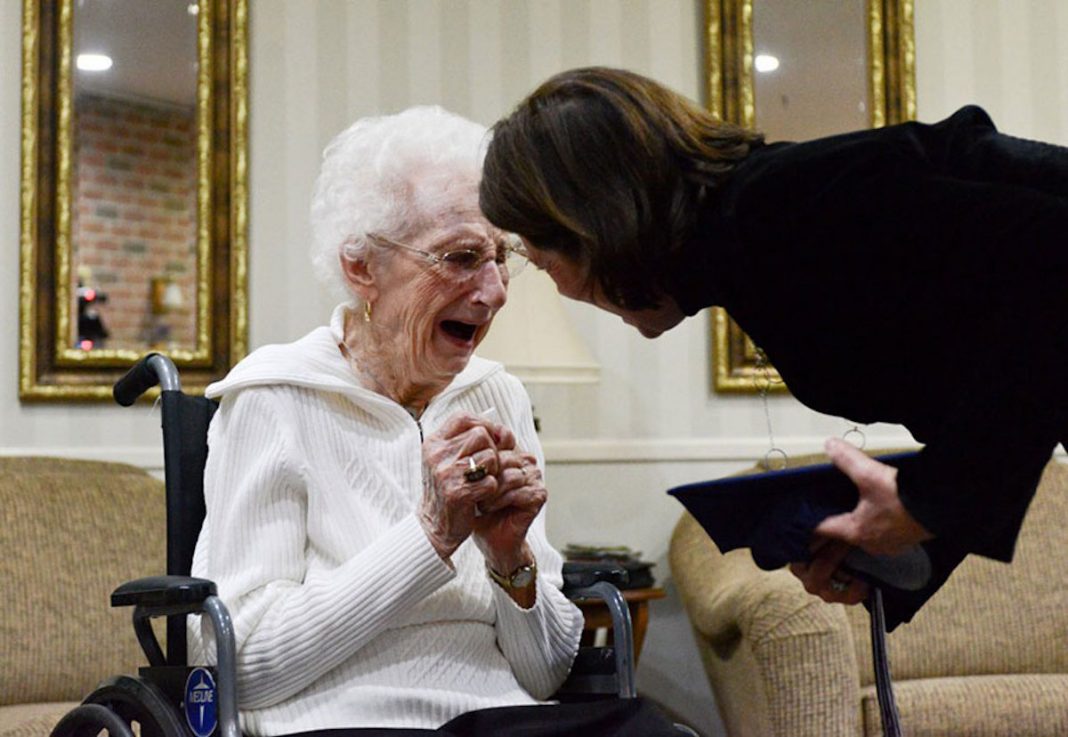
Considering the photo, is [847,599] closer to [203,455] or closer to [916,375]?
[916,375]

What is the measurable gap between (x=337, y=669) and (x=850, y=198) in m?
0.98

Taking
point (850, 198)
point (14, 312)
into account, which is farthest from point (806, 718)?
point (14, 312)

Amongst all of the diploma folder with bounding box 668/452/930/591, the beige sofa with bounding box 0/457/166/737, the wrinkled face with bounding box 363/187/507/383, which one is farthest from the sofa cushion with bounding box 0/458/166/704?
the diploma folder with bounding box 668/452/930/591

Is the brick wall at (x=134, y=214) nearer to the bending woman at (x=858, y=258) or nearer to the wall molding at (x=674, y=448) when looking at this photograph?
the wall molding at (x=674, y=448)

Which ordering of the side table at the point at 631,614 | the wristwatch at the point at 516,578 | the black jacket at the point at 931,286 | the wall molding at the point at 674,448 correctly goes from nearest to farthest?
the black jacket at the point at 931,286, the wristwatch at the point at 516,578, the side table at the point at 631,614, the wall molding at the point at 674,448

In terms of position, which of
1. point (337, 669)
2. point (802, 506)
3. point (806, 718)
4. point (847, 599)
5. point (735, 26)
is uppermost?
point (735, 26)

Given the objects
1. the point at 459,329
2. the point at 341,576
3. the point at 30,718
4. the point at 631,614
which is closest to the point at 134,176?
the point at 30,718

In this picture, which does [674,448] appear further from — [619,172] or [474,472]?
[619,172]

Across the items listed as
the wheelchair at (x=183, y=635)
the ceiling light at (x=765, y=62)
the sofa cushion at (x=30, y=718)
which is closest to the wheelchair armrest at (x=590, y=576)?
the wheelchair at (x=183, y=635)

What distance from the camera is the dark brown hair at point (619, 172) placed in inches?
53.4

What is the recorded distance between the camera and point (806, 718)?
2.98 m

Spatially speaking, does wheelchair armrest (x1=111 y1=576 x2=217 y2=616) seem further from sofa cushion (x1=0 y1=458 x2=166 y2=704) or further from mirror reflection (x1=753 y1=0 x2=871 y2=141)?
mirror reflection (x1=753 y1=0 x2=871 y2=141)

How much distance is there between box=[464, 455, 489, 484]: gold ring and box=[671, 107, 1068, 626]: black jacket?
57cm

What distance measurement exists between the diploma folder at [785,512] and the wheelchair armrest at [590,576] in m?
0.68
